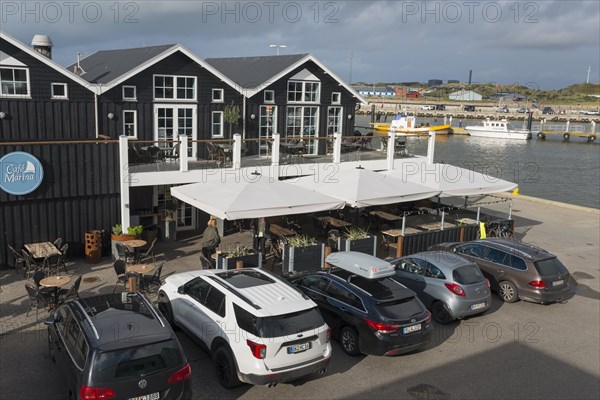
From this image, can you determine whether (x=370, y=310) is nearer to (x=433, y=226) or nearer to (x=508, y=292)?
(x=508, y=292)

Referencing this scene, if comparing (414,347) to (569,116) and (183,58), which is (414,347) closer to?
(183,58)

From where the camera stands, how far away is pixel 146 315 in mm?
8078

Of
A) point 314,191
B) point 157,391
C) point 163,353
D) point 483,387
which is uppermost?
point 314,191

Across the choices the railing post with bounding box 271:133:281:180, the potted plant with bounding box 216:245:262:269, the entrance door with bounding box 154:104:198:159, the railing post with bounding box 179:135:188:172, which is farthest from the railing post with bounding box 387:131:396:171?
the potted plant with bounding box 216:245:262:269

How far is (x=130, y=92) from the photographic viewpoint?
61.9 feet

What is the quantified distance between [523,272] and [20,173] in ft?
43.3

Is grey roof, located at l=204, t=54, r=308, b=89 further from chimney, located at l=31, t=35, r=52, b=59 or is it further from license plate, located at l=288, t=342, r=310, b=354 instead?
license plate, located at l=288, t=342, r=310, b=354

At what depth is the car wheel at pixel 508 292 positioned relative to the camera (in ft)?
44.1

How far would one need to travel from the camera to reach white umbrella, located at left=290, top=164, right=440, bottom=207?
15.9 m

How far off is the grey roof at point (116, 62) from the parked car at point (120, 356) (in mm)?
12517

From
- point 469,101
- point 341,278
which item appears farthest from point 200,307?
point 469,101

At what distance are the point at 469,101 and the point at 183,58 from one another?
163m

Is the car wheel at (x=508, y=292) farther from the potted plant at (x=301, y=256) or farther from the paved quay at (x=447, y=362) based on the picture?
the potted plant at (x=301, y=256)

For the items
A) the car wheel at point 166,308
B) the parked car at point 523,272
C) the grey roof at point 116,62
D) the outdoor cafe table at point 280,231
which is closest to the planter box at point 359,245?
the outdoor cafe table at point 280,231
